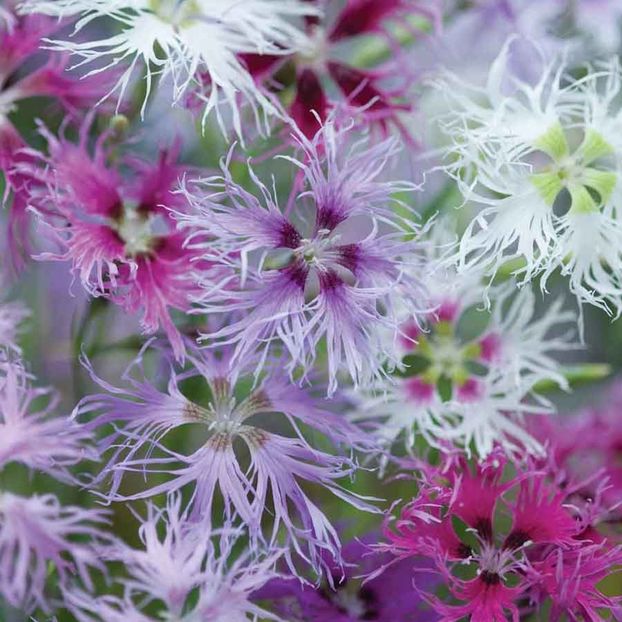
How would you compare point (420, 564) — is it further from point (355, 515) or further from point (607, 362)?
point (607, 362)

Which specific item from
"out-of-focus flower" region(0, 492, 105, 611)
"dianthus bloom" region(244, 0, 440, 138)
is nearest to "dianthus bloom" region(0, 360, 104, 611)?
"out-of-focus flower" region(0, 492, 105, 611)

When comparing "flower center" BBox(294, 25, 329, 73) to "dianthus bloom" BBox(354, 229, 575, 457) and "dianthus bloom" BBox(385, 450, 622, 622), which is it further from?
"dianthus bloom" BBox(385, 450, 622, 622)

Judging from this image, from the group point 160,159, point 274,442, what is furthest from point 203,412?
point 160,159

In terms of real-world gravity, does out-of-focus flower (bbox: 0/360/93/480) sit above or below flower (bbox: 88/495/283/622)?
above

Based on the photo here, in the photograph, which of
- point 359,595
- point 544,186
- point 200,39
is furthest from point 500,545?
point 200,39

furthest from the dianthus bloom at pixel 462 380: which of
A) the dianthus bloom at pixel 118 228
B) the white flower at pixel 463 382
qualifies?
the dianthus bloom at pixel 118 228

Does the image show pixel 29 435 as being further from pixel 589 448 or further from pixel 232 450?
pixel 589 448

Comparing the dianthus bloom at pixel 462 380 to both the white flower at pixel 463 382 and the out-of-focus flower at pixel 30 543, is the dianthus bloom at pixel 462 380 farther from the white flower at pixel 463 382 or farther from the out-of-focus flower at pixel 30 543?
the out-of-focus flower at pixel 30 543

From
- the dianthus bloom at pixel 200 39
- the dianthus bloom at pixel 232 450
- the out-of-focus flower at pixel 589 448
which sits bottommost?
the out-of-focus flower at pixel 589 448
